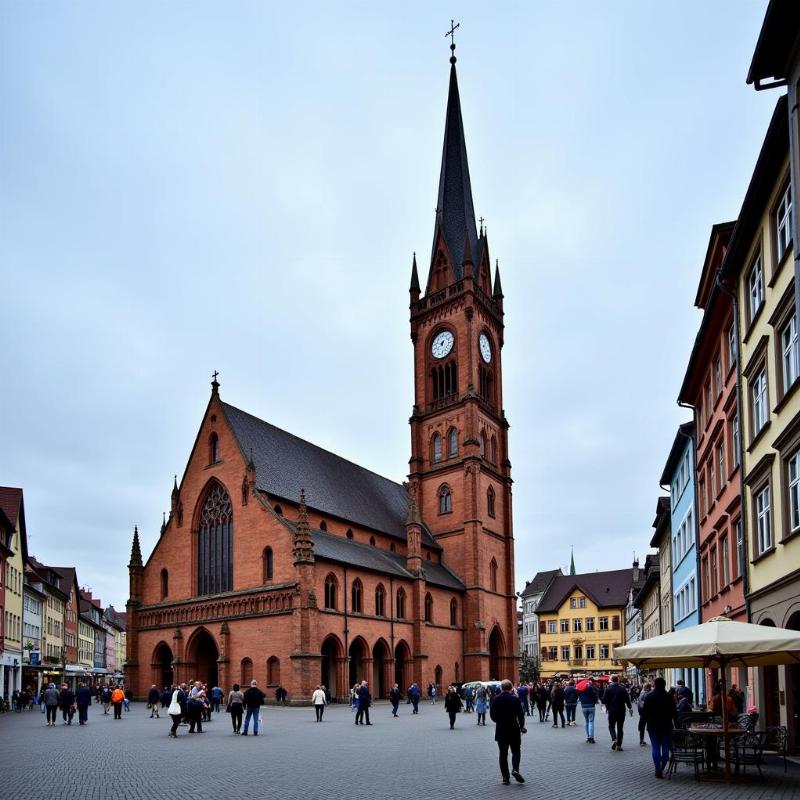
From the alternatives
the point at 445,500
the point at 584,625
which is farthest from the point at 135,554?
the point at 584,625

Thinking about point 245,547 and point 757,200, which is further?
point 245,547

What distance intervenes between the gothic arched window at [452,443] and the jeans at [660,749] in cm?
5297

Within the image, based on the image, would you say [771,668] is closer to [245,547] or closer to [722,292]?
[722,292]

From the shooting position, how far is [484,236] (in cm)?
7862

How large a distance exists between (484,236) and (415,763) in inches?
2533

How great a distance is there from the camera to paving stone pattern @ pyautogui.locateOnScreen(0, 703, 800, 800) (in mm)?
14250

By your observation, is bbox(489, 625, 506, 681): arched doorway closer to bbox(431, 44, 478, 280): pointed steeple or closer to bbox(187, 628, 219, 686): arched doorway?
bbox(187, 628, 219, 686): arched doorway

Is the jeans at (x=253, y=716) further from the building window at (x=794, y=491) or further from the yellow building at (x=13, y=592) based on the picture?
the yellow building at (x=13, y=592)

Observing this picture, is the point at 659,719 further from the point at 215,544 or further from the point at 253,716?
the point at 215,544

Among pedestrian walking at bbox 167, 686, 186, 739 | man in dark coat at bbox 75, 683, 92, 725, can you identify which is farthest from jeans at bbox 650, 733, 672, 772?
man in dark coat at bbox 75, 683, 92, 725

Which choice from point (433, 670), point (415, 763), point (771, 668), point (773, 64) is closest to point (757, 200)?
point (773, 64)

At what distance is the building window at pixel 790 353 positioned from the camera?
1845cm

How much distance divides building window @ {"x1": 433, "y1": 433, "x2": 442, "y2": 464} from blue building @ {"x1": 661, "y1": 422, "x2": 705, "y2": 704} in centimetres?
2673

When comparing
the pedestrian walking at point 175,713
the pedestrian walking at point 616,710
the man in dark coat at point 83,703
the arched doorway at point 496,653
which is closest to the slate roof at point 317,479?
the arched doorway at point 496,653
